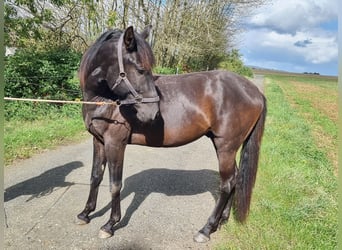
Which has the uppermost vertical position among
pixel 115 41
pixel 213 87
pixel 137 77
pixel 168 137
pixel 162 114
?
pixel 115 41

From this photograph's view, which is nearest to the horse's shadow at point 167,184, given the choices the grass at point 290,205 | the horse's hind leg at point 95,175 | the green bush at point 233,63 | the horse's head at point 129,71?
the horse's hind leg at point 95,175

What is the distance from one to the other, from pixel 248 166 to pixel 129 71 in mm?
1761

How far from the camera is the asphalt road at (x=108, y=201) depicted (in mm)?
3277

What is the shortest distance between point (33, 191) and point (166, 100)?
2.29 meters

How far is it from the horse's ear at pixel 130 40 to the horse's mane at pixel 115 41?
5cm

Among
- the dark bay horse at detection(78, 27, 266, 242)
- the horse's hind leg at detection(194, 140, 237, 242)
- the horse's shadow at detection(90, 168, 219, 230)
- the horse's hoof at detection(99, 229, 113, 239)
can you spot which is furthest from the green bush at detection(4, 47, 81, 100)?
the horse's hind leg at detection(194, 140, 237, 242)

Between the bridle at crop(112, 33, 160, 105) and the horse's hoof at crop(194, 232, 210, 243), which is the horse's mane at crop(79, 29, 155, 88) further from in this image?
the horse's hoof at crop(194, 232, 210, 243)

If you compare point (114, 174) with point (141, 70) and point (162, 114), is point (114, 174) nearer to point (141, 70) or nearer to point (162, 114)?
point (162, 114)

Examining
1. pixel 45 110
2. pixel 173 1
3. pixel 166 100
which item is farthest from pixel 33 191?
pixel 173 1

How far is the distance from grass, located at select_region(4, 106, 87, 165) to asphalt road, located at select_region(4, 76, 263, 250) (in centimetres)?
33

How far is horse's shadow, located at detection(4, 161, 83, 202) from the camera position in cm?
424

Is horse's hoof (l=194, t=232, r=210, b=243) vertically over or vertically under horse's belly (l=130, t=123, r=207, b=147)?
under

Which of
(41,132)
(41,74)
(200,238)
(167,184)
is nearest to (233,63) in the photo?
(41,74)

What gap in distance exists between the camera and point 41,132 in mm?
7023
